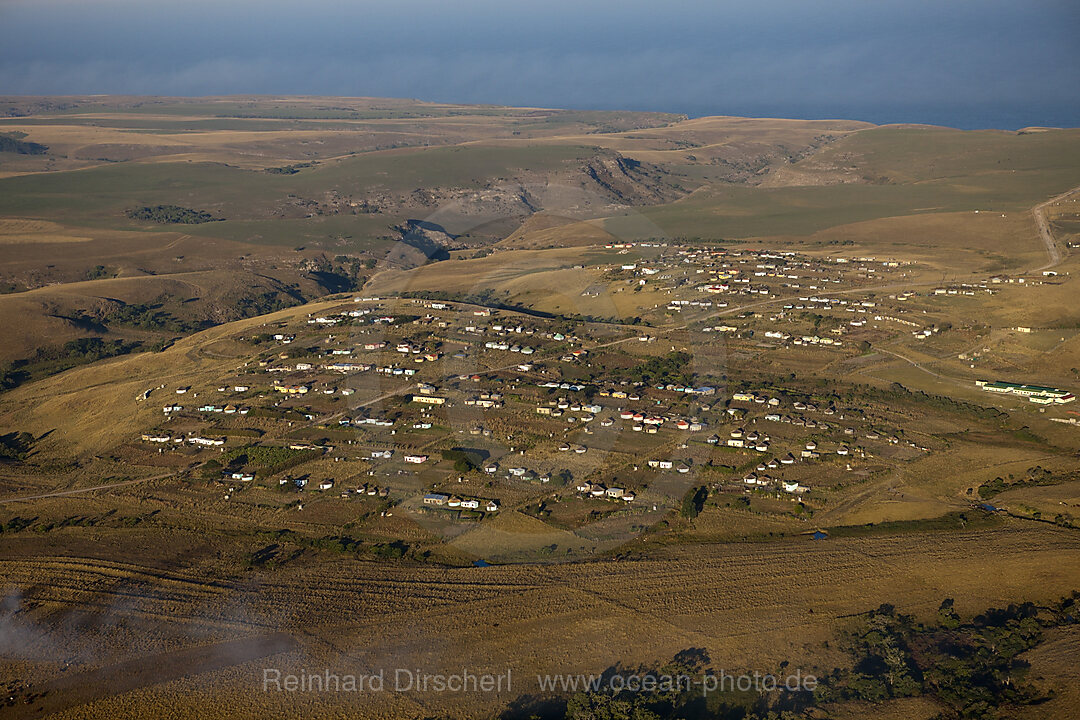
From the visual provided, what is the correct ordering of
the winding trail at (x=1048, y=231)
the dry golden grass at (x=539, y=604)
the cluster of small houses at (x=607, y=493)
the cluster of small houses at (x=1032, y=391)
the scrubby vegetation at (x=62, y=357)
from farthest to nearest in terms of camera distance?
the winding trail at (x=1048, y=231) → the scrubby vegetation at (x=62, y=357) → the cluster of small houses at (x=1032, y=391) → the cluster of small houses at (x=607, y=493) → the dry golden grass at (x=539, y=604)

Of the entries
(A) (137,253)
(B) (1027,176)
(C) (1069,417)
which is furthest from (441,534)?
(B) (1027,176)

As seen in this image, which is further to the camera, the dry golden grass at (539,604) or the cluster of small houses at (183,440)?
the cluster of small houses at (183,440)

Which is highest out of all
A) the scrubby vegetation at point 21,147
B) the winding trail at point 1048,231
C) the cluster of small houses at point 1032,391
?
Result: the scrubby vegetation at point 21,147

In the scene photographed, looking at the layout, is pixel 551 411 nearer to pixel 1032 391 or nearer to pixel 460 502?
pixel 460 502

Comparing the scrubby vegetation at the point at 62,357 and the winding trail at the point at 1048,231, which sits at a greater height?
the winding trail at the point at 1048,231

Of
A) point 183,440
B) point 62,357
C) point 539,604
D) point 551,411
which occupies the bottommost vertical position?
point 62,357

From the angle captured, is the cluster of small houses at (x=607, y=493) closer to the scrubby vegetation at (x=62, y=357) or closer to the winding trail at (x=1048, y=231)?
the scrubby vegetation at (x=62, y=357)

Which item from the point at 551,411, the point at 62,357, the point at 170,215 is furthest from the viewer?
the point at 170,215

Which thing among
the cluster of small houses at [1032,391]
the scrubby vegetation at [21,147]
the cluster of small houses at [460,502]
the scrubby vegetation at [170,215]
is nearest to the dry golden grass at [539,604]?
the cluster of small houses at [460,502]

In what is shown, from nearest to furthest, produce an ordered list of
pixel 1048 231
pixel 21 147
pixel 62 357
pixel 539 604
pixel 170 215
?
pixel 539 604 < pixel 62 357 < pixel 1048 231 < pixel 170 215 < pixel 21 147

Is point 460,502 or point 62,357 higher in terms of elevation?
point 460,502

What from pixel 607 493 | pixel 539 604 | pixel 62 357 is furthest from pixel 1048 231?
pixel 62 357
